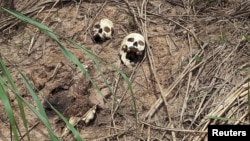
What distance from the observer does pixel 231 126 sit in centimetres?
191

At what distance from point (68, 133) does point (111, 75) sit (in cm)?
46

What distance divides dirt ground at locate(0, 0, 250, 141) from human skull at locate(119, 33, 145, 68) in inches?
1.8

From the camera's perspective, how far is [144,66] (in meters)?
2.35

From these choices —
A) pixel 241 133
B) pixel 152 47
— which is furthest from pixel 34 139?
pixel 241 133

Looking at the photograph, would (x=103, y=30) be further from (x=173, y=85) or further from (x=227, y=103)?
(x=227, y=103)

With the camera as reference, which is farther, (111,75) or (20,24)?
(20,24)

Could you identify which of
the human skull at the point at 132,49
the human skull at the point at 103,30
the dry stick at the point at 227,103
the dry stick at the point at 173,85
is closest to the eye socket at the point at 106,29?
the human skull at the point at 103,30

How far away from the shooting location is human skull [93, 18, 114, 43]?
8.04ft

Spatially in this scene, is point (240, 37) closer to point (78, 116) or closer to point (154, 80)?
point (154, 80)

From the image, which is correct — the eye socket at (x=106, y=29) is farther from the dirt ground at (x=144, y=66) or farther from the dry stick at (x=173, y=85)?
the dry stick at (x=173, y=85)

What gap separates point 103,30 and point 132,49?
10.1 inches

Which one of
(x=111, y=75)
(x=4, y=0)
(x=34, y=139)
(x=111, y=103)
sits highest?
(x=4, y=0)

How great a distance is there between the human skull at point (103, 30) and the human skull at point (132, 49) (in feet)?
0.45

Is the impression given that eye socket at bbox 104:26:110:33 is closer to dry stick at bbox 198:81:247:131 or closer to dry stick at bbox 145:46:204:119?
dry stick at bbox 145:46:204:119
